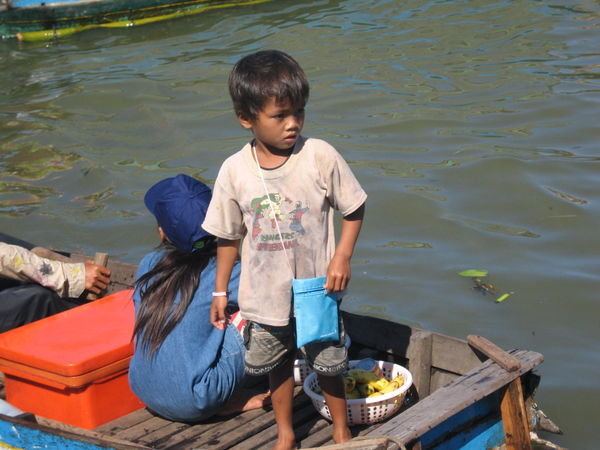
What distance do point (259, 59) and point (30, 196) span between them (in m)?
6.44

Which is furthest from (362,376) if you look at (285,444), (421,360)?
(285,444)

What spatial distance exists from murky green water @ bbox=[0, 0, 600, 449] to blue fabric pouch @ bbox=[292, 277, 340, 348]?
251 cm

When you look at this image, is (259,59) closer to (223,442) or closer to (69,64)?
(223,442)

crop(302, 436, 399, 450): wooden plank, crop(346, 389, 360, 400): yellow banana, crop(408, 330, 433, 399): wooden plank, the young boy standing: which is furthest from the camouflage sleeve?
crop(302, 436, 399, 450): wooden plank

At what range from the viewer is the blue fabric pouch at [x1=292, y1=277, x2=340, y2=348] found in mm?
2854

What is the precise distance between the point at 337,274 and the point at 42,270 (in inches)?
81.2

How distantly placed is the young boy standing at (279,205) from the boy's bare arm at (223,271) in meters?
0.02

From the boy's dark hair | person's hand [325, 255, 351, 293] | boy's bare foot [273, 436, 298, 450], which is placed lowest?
boy's bare foot [273, 436, 298, 450]

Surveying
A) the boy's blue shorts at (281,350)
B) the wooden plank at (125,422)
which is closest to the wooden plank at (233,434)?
the wooden plank at (125,422)

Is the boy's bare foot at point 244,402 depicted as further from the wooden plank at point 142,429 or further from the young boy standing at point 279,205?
the young boy standing at point 279,205

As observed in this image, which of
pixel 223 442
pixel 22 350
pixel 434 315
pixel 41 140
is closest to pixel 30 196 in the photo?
pixel 41 140

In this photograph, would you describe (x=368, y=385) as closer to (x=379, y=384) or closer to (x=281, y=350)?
(x=379, y=384)

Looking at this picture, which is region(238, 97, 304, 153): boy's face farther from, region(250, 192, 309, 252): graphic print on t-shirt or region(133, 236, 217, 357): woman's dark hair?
region(133, 236, 217, 357): woman's dark hair

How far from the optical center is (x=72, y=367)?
11.3 feet
